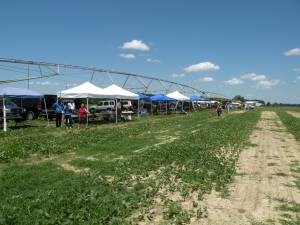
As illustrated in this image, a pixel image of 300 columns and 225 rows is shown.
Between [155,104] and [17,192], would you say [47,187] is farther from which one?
[155,104]

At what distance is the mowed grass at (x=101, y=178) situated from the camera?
675cm

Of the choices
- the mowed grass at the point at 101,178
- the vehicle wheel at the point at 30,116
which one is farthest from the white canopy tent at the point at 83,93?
the mowed grass at the point at 101,178

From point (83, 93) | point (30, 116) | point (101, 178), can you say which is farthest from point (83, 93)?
point (101, 178)

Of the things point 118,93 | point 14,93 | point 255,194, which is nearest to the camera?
point 255,194

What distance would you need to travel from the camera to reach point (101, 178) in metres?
9.48

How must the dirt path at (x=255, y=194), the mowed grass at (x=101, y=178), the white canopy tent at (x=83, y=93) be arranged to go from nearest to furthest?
the mowed grass at (x=101, y=178)
the dirt path at (x=255, y=194)
the white canopy tent at (x=83, y=93)

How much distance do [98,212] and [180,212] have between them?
1.45 m

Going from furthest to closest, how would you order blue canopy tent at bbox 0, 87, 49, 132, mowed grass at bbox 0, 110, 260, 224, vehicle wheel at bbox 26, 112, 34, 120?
vehicle wheel at bbox 26, 112, 34, 120 < blue canopy tent at bbox 0, 87, 49, 132 < mowed grass at bbox 0, 110, 260, 224

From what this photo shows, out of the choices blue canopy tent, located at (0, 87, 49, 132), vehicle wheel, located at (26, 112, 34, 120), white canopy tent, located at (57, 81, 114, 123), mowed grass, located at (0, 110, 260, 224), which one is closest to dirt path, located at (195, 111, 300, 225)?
mowed grass, located at (0, 110, 260, 224)

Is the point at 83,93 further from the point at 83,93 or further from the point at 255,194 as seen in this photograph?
the point at 255,194

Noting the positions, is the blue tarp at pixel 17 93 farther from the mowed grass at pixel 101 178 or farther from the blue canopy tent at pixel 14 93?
the mowed grass at pixel 101 178

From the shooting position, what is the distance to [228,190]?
28.9 feet

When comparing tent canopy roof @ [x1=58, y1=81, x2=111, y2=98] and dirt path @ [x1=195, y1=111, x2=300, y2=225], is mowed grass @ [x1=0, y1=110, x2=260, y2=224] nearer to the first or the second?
dirt path @ [x1=195, y1=111, x2=300, y2=225]

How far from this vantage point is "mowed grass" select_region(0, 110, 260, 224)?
266 inches
